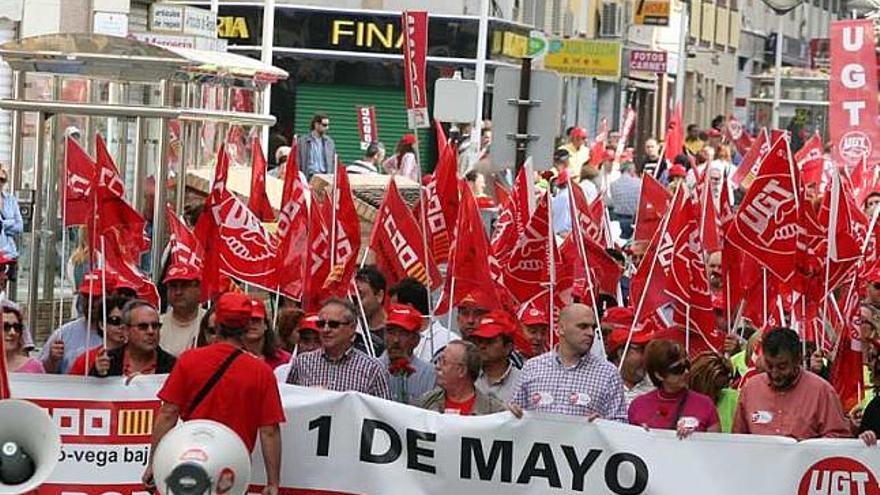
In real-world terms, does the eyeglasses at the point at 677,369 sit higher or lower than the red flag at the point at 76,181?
lower

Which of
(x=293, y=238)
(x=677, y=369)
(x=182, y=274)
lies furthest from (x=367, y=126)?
(x=677, y=369)

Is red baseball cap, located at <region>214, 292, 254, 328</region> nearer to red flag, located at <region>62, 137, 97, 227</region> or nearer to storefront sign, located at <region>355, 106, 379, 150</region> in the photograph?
red flag, located at <region>62, 137, 97, 227</region>

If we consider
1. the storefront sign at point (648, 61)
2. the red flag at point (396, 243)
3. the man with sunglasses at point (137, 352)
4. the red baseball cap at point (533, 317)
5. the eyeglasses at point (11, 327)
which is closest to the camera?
the man with sunglasses at point (137, 352)

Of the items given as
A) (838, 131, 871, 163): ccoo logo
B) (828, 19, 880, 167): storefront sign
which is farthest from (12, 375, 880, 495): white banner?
(838, 131, 871, 163): ccoo logo

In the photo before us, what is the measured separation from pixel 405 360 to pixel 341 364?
22.9 inches

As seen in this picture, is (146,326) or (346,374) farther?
(346,374)

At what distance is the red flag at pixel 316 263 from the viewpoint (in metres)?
16.2

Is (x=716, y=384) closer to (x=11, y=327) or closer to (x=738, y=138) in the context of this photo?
(x=11, y=327)

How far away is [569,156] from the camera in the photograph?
112 feet

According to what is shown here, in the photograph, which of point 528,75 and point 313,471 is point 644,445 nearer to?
point 313,471

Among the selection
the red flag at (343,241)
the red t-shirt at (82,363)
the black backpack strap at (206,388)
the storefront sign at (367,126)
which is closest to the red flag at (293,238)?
the red flag at (343,241)

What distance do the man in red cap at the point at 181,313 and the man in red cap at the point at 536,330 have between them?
5.62ft

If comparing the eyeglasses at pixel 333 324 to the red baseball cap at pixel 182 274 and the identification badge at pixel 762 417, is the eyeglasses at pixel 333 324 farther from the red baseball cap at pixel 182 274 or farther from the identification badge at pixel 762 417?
the red baseball cap at pixel 182 274

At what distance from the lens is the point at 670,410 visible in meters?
12.0
